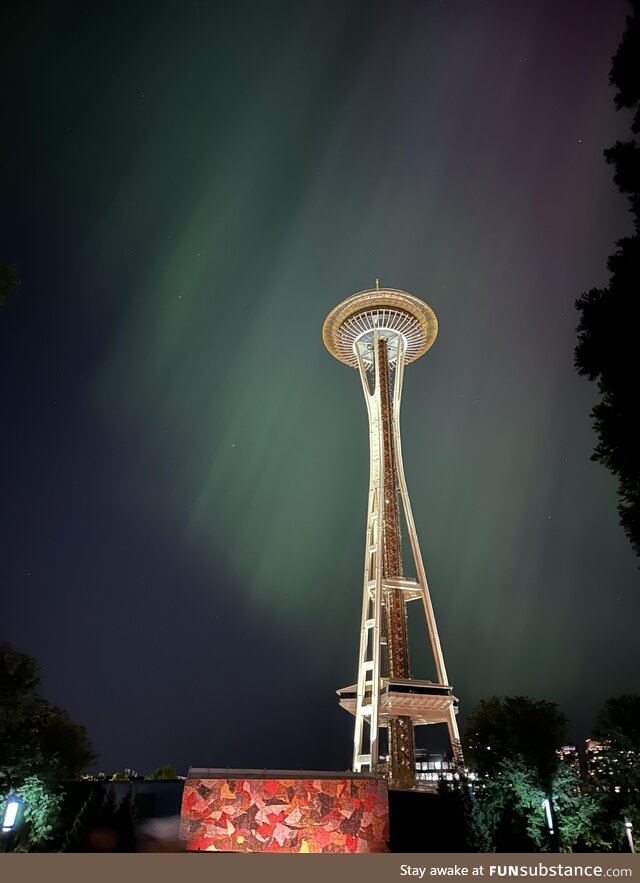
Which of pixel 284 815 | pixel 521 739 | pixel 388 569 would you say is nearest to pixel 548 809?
pixel 521 739

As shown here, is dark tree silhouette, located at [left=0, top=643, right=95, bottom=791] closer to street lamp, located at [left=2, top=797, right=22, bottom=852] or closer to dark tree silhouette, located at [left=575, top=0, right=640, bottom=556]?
street lamp, located at [left=2, top=797, right=22, bottom=852]

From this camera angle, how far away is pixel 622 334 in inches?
442

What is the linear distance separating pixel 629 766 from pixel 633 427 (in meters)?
18.0

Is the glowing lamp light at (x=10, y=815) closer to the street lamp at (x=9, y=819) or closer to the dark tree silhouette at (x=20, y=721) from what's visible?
the street lamp at (x=9, y=819)

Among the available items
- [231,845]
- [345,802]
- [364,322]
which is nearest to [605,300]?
[345,802]

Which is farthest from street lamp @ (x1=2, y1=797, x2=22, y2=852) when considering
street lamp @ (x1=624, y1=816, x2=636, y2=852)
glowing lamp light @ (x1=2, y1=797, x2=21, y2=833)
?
street lamp @ (x1=624, y1=816, x2=636, y2=852)

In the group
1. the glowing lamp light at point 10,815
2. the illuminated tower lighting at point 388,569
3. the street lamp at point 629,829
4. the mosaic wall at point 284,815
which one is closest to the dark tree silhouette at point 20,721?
the glowing lamp light at point 10,815

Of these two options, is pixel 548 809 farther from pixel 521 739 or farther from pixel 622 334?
pixel 622 334

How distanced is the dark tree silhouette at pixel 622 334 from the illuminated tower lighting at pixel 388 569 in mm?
25503

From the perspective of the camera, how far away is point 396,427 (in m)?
42.9

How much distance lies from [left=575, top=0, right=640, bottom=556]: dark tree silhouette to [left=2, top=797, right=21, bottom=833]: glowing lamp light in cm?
2276

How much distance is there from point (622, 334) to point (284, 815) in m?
19.3

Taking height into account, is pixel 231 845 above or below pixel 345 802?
below
